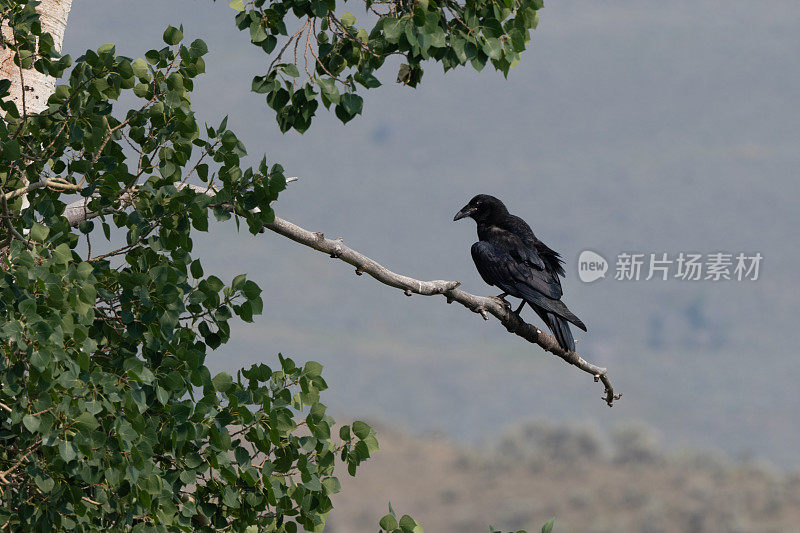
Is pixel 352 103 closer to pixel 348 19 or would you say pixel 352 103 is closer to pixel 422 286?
pixel 348 19

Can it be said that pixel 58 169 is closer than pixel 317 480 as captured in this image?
No

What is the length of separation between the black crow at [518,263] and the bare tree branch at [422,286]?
189 millimetres

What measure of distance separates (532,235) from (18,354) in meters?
6.57

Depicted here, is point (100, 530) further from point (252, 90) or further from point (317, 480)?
point (252, 90)

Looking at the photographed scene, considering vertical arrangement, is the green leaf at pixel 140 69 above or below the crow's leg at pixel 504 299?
below

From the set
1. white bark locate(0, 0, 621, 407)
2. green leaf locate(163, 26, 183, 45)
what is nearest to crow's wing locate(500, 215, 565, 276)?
white bark locate(0, 0, 621, 407)

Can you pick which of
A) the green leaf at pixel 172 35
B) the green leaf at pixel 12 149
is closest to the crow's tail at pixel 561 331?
the green leaf at pixel 172 35

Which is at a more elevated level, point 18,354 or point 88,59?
point 88,59

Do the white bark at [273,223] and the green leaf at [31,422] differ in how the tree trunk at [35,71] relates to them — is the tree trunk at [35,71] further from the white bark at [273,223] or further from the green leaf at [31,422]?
the green leaf at [31,422]

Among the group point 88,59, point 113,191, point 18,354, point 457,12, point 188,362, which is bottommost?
point 18,354

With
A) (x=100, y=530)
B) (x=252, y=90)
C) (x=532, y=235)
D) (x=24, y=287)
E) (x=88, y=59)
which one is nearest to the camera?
(x=24, y=287)

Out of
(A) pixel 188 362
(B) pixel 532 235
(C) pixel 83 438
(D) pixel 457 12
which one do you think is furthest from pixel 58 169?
(B) pixel 532 235

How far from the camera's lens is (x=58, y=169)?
6676 mm

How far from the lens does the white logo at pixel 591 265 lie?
37.0ft
